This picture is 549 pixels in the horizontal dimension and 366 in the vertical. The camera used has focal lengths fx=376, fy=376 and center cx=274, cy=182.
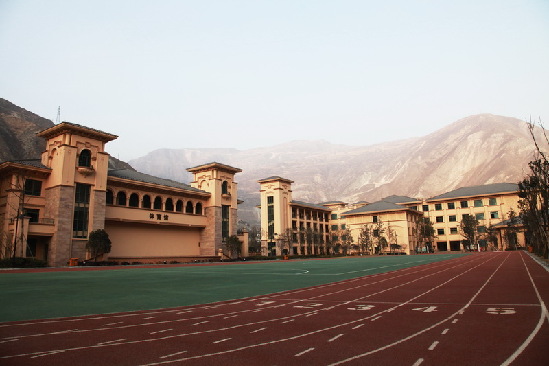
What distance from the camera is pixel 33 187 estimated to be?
1677 inches

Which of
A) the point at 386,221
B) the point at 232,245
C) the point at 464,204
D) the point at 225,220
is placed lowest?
the point at 232,245

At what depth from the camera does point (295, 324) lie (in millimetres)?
9773

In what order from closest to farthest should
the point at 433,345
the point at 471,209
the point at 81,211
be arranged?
the point at 433,345 < the point at 81,211 < the point at 471,209

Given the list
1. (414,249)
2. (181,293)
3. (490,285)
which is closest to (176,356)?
(181,293)

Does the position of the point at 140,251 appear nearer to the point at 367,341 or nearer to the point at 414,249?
the point at 367,341

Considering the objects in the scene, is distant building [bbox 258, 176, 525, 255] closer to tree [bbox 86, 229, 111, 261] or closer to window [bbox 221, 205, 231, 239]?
window [bbox 221, 205, 231, 239]

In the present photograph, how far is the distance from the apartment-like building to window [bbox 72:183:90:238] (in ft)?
0.34

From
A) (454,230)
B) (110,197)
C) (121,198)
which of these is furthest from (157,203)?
(454,230)

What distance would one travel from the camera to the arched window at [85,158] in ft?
147

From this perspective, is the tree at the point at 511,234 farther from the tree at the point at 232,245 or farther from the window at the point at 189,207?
the window at the point at 189,207

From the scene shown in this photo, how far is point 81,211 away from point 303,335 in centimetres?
4205

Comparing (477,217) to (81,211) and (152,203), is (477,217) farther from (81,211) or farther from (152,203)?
(81,211)

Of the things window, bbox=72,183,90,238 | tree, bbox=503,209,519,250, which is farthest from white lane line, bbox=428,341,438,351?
tree, bbox=503,209,519,250

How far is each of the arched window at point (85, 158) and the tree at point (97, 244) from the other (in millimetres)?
8322
